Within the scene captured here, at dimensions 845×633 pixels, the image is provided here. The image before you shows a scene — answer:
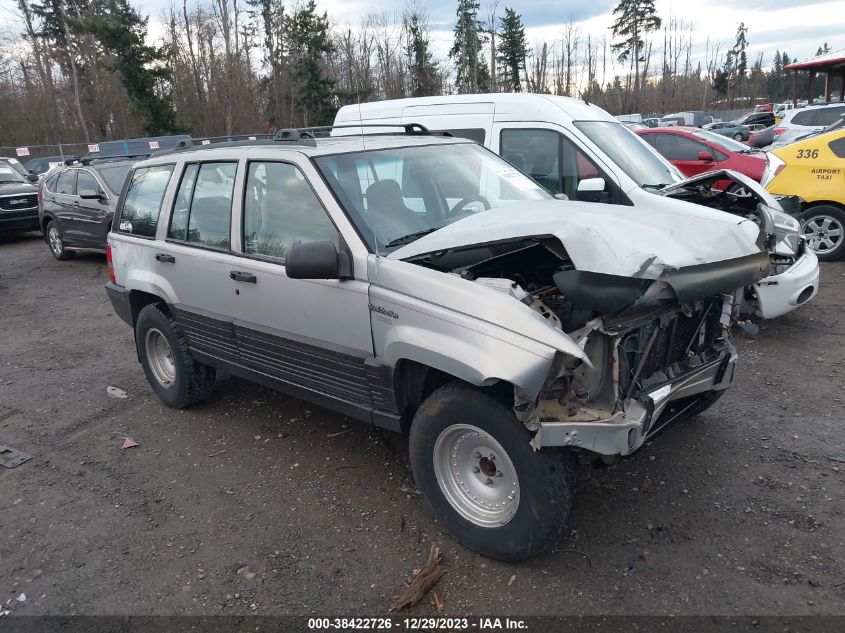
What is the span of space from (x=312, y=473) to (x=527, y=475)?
68.5 inches

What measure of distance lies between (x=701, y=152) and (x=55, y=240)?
12.0 meters

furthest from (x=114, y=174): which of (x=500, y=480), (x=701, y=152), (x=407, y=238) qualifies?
(x=500, y=480)

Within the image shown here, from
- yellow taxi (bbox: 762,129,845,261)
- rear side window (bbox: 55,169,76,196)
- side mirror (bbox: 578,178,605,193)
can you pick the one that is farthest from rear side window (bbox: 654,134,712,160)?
rear side window (bbox: 55,169,76,196)

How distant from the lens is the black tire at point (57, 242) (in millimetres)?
12086

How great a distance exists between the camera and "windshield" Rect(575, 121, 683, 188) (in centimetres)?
661

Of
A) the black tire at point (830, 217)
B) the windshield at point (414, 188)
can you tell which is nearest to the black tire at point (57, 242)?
the windshield at point (414, 188)

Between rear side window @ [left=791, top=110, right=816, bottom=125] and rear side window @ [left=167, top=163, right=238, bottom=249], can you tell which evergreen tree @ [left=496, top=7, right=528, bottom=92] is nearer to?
rear side window @ [left=791, top=110, right=816, bottom=125]

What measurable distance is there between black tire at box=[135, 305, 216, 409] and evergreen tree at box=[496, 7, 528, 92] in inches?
1901

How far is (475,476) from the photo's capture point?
322 cm

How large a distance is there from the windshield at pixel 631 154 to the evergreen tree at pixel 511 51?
4495cm

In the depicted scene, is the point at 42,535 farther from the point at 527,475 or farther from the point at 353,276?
the point at 527,475

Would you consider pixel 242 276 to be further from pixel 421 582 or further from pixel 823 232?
pixel 823 232

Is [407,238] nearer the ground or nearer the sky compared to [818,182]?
nearer the sky

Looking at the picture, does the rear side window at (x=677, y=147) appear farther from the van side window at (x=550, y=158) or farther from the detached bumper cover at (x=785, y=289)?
the detached bumper cover at (x=785, y=289)
